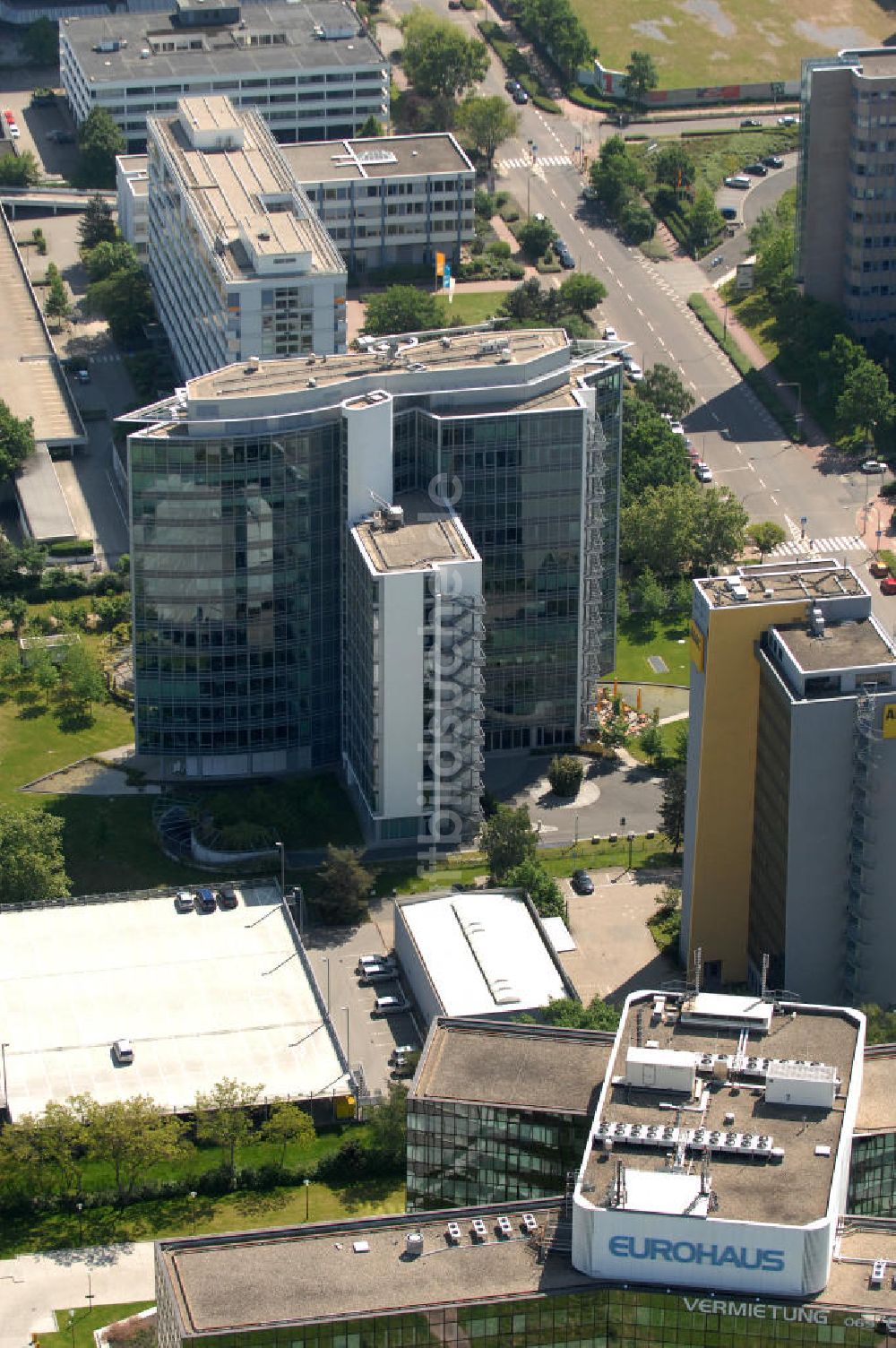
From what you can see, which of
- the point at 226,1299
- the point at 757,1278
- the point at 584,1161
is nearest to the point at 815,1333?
the point at 757,1278

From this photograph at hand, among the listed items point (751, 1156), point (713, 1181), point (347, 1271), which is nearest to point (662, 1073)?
point (751, 1156)

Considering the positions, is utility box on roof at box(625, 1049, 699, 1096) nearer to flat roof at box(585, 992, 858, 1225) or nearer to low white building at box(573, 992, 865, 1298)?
low white building at box(573, 992, 865, 1298)

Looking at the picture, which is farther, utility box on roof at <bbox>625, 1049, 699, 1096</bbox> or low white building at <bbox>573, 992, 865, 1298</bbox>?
utility box on roof at <bbox>625, 1049, 699, 1096</bbox>

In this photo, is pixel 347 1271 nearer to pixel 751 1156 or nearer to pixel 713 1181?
pixel 713 1181

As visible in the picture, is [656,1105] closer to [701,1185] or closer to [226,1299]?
[701,1185]

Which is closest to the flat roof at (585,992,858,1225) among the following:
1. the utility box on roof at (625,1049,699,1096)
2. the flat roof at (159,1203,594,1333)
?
the utility box on roof at (625,1049,699,1096)

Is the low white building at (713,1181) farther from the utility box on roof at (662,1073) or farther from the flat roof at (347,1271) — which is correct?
the flat roof at (347,1271)

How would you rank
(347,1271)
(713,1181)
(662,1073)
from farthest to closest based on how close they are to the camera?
(662,1073)
(713,1181)
(347,1271)

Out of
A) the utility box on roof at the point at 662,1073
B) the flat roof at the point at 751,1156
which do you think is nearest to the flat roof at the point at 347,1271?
the flat roof at the point at 751,1156
